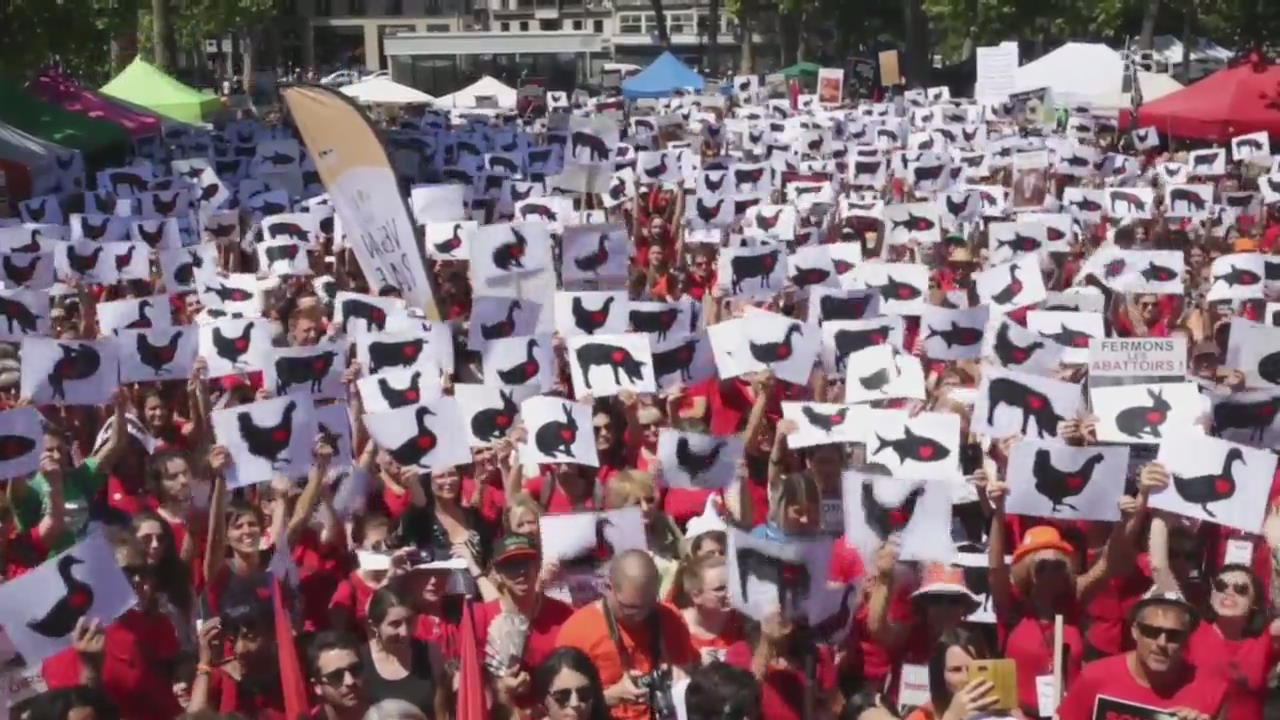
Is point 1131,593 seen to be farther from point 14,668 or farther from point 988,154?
point 988,154

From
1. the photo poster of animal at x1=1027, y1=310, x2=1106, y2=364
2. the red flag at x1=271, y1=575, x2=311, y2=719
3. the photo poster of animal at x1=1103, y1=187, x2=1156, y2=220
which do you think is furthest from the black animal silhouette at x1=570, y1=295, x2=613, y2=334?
the photo poster of animal at x1=1103, y1=187, x2=1156, y2=220

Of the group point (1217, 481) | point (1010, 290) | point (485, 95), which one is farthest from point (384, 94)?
point (1217, 481)

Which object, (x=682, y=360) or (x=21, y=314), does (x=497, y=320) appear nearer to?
(x=682, y=360)

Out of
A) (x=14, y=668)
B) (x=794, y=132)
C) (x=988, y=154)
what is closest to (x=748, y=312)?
(x=14, y=668)

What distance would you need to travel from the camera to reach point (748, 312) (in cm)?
973

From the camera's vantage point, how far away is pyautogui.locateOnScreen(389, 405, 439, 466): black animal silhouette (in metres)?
8.06

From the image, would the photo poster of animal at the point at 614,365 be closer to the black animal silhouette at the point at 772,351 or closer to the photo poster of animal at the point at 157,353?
the black animal silhouette at the point at 772,351

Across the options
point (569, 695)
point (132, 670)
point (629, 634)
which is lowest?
point (132, 670)

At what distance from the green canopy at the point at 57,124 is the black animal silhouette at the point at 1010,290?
15.8 meters

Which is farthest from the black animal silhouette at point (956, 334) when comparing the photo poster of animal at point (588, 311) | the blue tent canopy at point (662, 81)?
the blue tent canopy at point (662, 81)

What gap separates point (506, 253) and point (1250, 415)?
6.12 m

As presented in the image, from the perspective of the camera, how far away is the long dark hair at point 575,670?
540cm

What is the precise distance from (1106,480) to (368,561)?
2.80 meters

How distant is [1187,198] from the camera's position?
Result: 17688 mm
